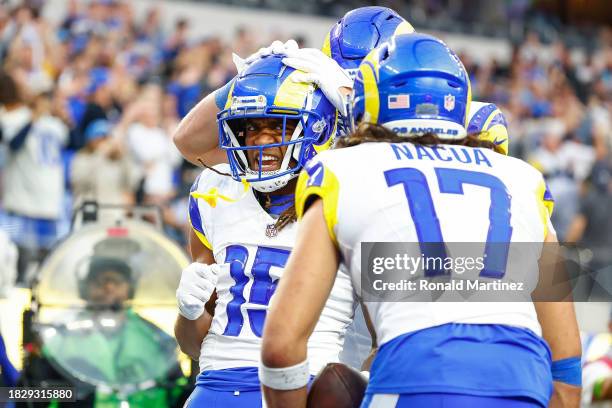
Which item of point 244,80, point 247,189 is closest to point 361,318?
point 247,189

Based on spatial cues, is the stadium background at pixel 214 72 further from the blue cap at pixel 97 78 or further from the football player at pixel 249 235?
the football player at pixel 249 235

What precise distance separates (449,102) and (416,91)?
0.29 feet

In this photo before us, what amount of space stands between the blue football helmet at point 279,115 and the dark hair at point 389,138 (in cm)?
69

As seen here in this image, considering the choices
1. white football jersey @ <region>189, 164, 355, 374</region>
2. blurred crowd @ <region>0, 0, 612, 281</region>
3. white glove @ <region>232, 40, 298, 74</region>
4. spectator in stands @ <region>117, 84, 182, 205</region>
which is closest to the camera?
white football jersey @ <region>189, 164, 355, 374</region>

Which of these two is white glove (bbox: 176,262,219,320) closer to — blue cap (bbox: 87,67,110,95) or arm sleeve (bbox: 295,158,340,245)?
arm sleeve (bbox: 295,158,340,245)

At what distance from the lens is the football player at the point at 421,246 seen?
2.21 m

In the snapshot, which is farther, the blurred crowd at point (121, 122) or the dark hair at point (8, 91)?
the blurred crowd at point (121, 122)

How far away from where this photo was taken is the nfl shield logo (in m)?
2.47

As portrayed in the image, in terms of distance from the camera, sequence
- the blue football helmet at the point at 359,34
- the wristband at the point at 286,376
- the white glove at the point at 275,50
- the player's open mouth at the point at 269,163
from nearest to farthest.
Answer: the wristband at the point at 286,376 < the player's open mouth at the point at 269,163 < the white glove at the point at 275,50 < the blue football helmet at the point at 359,34

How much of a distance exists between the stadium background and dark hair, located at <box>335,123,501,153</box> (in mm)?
4718

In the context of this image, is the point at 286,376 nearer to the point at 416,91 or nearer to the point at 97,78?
the point at 416,91

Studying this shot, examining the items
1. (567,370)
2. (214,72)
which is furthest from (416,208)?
(214,72)

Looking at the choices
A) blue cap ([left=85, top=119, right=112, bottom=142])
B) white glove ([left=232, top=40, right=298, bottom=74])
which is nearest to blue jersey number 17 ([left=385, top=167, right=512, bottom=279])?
white glove ([left=232, top=40, right=298, bottom=74])

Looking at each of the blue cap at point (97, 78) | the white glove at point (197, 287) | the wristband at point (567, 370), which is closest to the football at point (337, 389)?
the wristband at point (567, 370)
